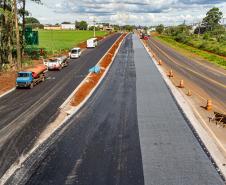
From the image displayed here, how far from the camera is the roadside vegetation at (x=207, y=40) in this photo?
74.3m

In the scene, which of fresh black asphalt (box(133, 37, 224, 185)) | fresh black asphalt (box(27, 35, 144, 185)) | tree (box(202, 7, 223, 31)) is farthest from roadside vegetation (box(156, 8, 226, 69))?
fresh black asphalt (box(27, 35, 144, 185))

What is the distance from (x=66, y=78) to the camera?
40500 millimetres

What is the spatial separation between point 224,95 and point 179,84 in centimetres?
597

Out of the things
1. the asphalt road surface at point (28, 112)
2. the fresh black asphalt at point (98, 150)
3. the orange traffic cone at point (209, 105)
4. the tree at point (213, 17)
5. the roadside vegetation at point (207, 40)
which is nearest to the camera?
the fresh black asphalt at point (98, 150)

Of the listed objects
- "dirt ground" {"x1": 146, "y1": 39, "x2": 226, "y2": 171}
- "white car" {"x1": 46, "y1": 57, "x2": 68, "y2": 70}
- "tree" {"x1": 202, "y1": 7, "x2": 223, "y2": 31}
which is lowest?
"dirt ground" {"x1": 146, "y1": 39, "x2": 226, "y2": 171}

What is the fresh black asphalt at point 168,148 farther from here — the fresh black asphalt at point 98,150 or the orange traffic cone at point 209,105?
the orange traffic cone at point 209,105

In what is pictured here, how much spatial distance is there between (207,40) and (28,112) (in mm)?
95969

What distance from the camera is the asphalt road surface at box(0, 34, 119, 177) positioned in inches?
733

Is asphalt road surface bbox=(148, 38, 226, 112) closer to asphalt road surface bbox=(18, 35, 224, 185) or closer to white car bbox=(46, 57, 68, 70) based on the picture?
asphalt road surface bbox=(18, 35, 224, 185)

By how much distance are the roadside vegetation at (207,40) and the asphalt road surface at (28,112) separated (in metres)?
32.3

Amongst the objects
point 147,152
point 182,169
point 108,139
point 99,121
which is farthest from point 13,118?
point 182,169

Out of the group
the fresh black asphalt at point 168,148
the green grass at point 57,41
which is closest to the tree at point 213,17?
the green grass at point 57,41

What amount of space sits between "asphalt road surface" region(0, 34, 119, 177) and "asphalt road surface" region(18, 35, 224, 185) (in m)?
1.97

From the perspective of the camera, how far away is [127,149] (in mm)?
18281
